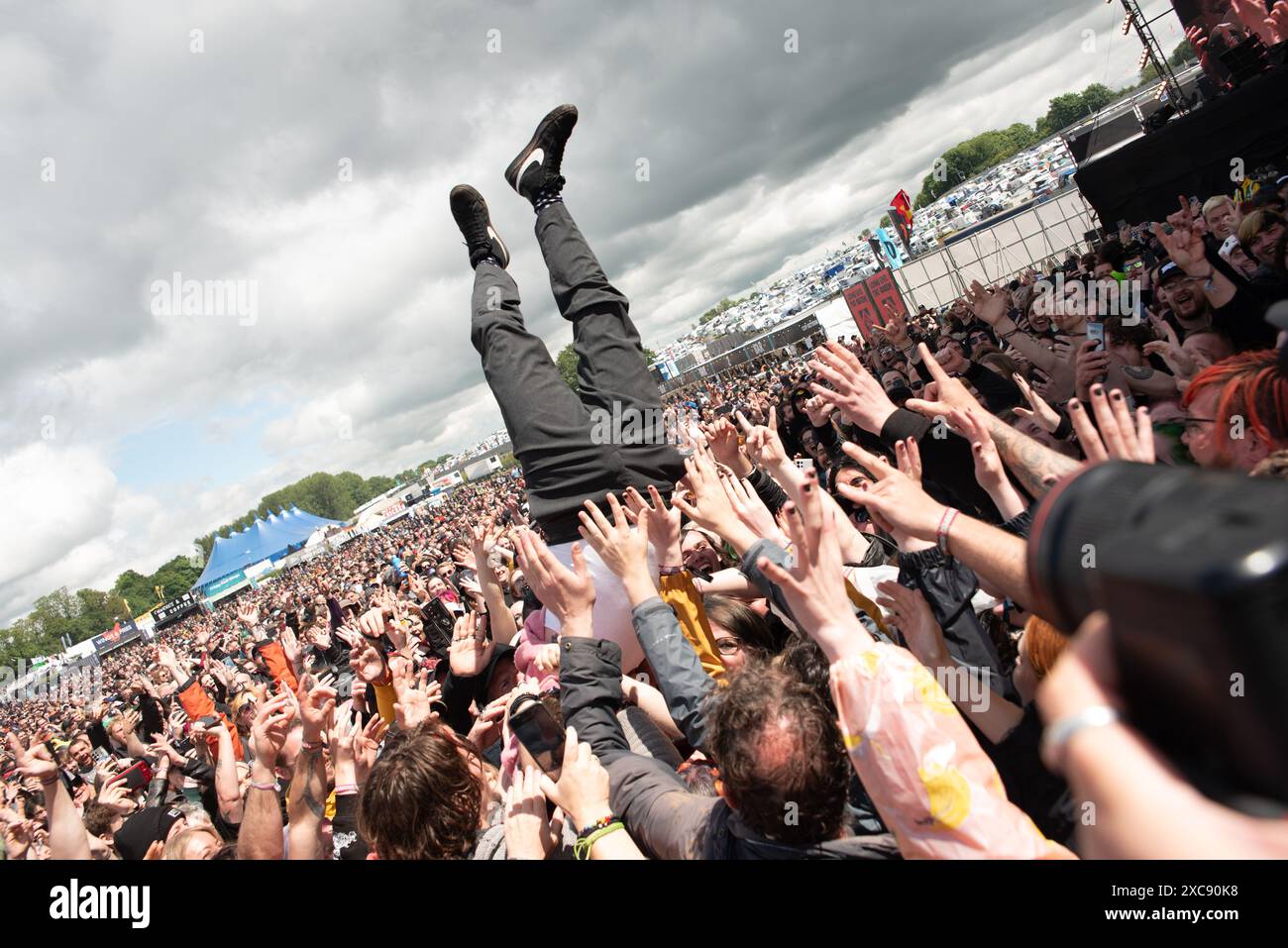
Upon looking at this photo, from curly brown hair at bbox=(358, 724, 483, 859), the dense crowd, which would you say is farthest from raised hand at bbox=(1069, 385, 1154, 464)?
curly brown hair at bbox=(358, 724, 483, 859)

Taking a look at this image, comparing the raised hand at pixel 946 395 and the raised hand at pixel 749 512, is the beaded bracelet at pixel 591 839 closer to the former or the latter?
the raised hand at pixel 749 512

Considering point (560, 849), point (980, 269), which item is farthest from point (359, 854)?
point (980, 269)

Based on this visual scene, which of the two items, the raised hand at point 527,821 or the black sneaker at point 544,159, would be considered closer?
the raised hand at point 527,821

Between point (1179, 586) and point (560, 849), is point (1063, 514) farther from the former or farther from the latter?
point (560, 849)

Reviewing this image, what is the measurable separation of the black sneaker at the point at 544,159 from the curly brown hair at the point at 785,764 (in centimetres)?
325

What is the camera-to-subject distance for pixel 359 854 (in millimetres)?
3195

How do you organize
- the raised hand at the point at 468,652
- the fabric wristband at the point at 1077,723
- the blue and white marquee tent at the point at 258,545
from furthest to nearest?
1. the blue and white marquee tent at the point at 258,545
2. the raised hand at the point at 468,652
3. the fabric wristband at the point at 1077,723

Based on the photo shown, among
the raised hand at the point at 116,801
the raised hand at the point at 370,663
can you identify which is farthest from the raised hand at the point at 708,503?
the raised hand at the point at 116,801

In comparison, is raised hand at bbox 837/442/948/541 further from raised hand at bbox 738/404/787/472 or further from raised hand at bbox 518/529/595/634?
raised hand at bbox 738/404/787/472

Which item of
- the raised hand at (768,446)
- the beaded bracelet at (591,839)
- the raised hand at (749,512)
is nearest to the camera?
the beaded bracelet at (591,839)

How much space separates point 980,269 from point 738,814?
2664cm

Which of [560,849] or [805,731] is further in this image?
[560,849]

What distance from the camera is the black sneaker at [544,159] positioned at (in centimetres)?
389

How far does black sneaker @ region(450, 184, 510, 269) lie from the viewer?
155 inches
